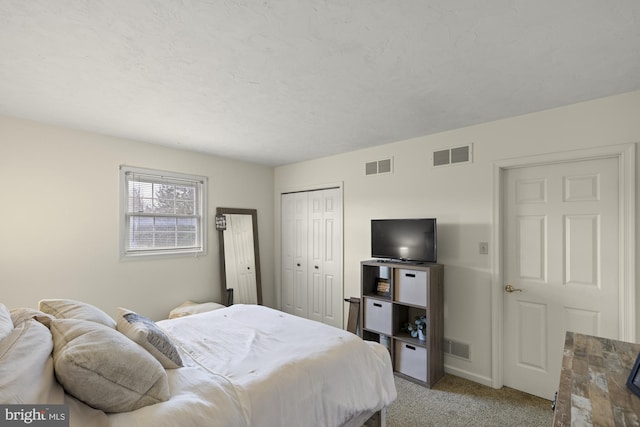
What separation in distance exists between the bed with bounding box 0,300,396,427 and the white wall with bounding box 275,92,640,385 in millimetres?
1318

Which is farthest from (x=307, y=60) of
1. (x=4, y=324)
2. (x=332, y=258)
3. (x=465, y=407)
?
(x=465, y=407)

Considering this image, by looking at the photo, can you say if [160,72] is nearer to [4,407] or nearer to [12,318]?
[12,318]

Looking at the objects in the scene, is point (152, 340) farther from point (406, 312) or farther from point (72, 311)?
point (406, 312)

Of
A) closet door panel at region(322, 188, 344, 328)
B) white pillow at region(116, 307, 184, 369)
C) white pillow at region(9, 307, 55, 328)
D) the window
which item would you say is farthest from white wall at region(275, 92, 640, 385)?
white pillow at region(9, 307, 55, 328)

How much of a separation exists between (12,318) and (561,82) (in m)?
3.50

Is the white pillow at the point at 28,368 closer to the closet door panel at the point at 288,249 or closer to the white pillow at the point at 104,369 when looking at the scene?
the white pillow at the point at 104,369

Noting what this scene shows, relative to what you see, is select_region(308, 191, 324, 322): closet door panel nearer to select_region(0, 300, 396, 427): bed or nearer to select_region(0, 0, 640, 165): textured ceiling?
select_region(0, 0, 640, 165): textured ceiling

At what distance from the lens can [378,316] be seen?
127 inches

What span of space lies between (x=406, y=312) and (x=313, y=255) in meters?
1.59

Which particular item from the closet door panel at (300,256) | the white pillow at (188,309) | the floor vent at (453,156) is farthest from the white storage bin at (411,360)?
the white pillow at (188,309)

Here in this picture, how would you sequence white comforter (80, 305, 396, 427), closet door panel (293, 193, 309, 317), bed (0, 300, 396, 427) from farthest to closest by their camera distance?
1. closet door panel (293, 193, 309, 317)
2. white comforter (80, 305, 396, 427)
3. bed (0, 300, 396, 427)

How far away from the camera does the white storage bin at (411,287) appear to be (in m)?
2.91

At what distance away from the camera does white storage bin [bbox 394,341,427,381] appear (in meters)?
2.92

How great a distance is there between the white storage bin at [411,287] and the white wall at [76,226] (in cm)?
253
